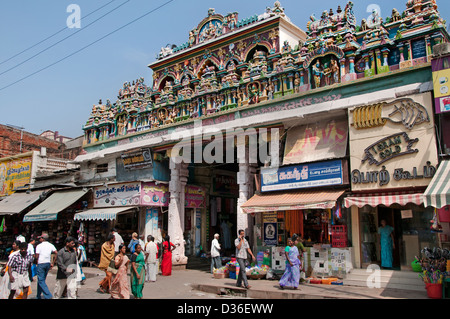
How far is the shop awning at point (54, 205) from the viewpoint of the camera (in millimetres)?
18172

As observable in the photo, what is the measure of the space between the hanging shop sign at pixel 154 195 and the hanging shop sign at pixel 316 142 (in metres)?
6.71

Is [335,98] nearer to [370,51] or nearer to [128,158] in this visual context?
[370,51]

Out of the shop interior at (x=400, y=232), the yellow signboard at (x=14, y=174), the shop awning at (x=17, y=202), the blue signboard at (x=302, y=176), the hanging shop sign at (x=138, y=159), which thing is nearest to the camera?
the shop interior at (x=400, y=232)

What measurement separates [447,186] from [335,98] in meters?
4.39

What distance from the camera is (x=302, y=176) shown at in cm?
1226

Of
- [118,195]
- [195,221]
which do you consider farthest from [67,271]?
[195,221]

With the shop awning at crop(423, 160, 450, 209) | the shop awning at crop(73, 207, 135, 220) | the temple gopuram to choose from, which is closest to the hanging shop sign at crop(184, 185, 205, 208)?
the shop awning at crop(73, 207, 135, 220)

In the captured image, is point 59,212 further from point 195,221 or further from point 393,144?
point 393,144

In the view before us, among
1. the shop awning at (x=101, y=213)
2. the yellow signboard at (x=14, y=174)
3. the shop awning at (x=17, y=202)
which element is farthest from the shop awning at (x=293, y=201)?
the yellow signboard at (x=14, y=174)

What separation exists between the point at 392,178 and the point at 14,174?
22927 millimetres

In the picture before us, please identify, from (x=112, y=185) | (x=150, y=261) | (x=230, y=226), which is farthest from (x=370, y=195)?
(x=112, y=185)

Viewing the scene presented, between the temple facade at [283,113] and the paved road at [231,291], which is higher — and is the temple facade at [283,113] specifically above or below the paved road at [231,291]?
above

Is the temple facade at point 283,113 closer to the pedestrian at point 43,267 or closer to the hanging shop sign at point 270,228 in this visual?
the hanging shop sign at point 270,228

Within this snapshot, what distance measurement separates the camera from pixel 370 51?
38.5ft
